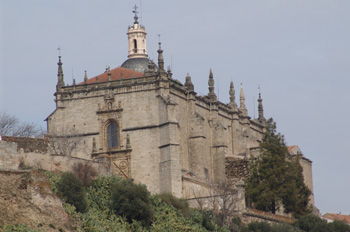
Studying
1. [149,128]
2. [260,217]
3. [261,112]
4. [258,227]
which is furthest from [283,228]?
[261,112]

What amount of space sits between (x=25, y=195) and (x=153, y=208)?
35.4ft

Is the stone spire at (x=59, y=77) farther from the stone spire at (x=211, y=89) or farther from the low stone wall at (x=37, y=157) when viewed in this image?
the low stone wall at (x=37, y=157)

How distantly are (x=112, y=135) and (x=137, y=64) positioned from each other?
520 inches

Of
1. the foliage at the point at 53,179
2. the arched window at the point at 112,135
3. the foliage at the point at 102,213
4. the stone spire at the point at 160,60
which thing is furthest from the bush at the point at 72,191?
the stone spire at the point at 160,60

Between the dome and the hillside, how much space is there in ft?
116

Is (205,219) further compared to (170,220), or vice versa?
(205,219)

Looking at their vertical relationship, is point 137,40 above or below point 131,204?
above

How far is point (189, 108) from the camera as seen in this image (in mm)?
78750

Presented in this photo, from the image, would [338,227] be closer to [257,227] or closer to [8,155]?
[257,227]

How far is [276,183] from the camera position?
227 feet

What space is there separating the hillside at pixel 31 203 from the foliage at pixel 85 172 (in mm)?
6109

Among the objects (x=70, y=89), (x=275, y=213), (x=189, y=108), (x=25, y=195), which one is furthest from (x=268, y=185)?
(x=25, y=195)

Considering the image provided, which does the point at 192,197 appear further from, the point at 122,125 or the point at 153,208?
the point at 153,208

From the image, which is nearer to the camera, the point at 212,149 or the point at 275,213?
the point at 275,213
